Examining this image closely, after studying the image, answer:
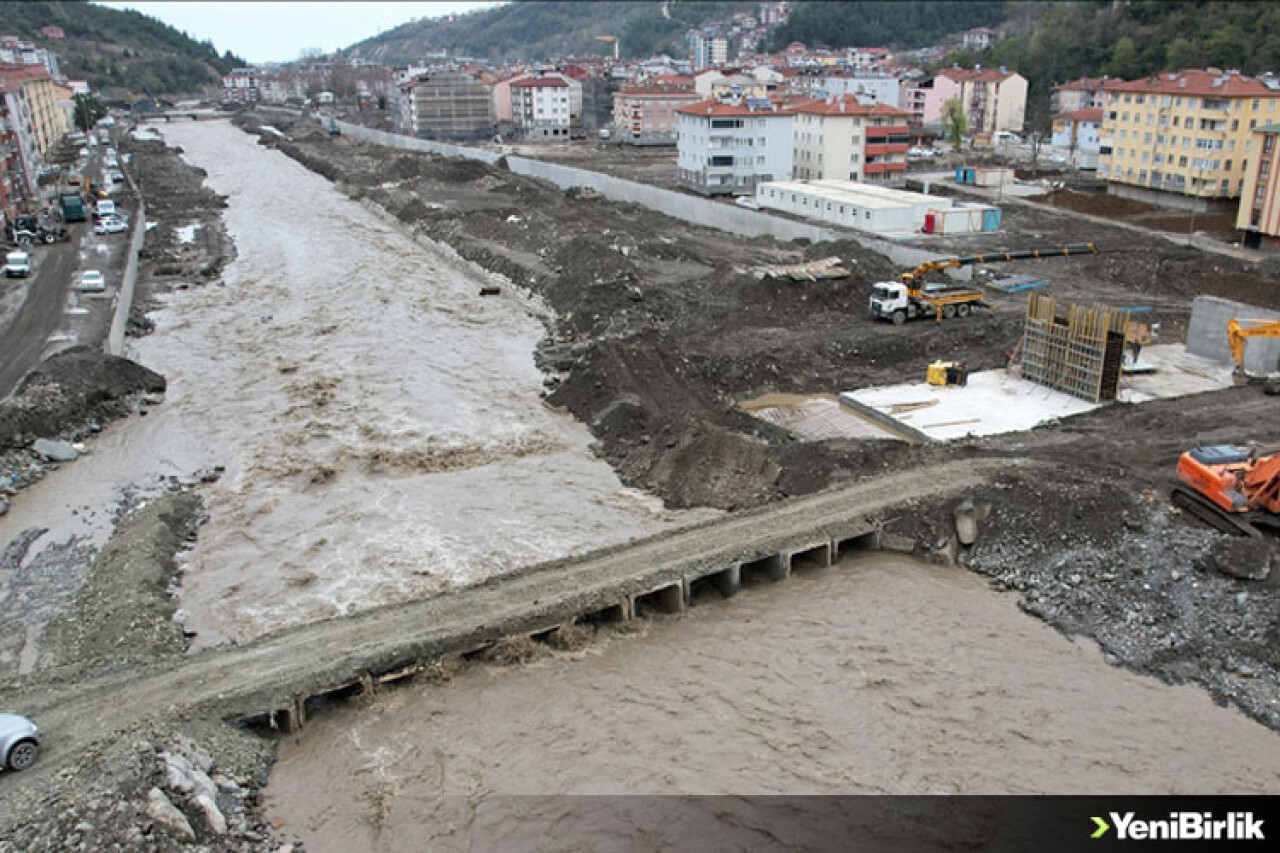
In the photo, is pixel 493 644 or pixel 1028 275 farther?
pixel 1028 275

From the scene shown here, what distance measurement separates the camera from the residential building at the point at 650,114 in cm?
9044

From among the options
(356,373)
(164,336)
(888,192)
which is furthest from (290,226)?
(888,192)

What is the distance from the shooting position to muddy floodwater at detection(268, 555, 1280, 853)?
12.6m

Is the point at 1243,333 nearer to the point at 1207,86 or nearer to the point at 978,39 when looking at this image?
the point at 1207,86

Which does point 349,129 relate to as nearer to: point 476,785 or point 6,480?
point 6,480

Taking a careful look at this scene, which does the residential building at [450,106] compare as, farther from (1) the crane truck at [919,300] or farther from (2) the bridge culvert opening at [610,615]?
(2) the bridge culvert opening at [610,615]

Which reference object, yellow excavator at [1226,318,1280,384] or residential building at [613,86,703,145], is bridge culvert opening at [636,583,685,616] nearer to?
yellow excavator at [1226,318,1280,384]

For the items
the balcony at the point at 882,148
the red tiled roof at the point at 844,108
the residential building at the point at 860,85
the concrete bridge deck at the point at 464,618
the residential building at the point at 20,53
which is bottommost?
the concrete bridge deck at the point at 464,618

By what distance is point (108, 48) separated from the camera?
6973 inches

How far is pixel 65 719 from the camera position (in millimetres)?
13000

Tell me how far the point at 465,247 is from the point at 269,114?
380 ft

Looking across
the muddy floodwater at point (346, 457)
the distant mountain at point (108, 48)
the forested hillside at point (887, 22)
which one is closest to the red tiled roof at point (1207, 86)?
the muddy floodwater at point (346, 457)

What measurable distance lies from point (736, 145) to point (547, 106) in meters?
50.2

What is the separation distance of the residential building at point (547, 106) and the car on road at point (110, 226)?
57851 mm
